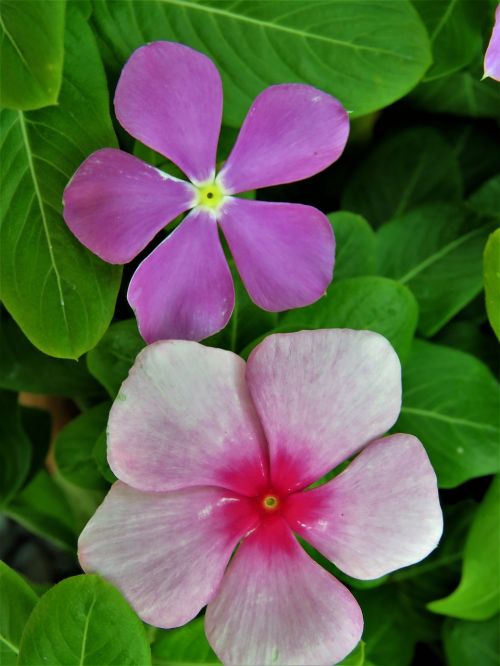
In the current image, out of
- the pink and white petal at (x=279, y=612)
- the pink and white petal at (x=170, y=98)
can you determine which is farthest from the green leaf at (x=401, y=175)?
the pink and white petal at (x=279, y=612)

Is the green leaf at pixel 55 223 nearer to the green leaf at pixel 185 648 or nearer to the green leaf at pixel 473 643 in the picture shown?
the green leaf at pixel 185 648

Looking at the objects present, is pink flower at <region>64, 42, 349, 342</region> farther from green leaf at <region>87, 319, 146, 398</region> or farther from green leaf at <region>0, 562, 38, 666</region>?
green leaf at <region>0, 562, 38, 666</region>

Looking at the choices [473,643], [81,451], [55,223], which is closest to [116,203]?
[55,223]

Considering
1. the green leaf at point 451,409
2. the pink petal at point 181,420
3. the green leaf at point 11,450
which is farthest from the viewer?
the green leaf at point 11,450

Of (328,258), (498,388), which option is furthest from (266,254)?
(498,388)

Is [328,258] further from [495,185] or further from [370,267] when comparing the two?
[495,185]

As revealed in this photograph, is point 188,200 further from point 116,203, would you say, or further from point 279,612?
point 279,612

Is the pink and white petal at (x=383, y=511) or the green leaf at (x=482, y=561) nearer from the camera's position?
the pink and white petal at (x=383, y=511)
